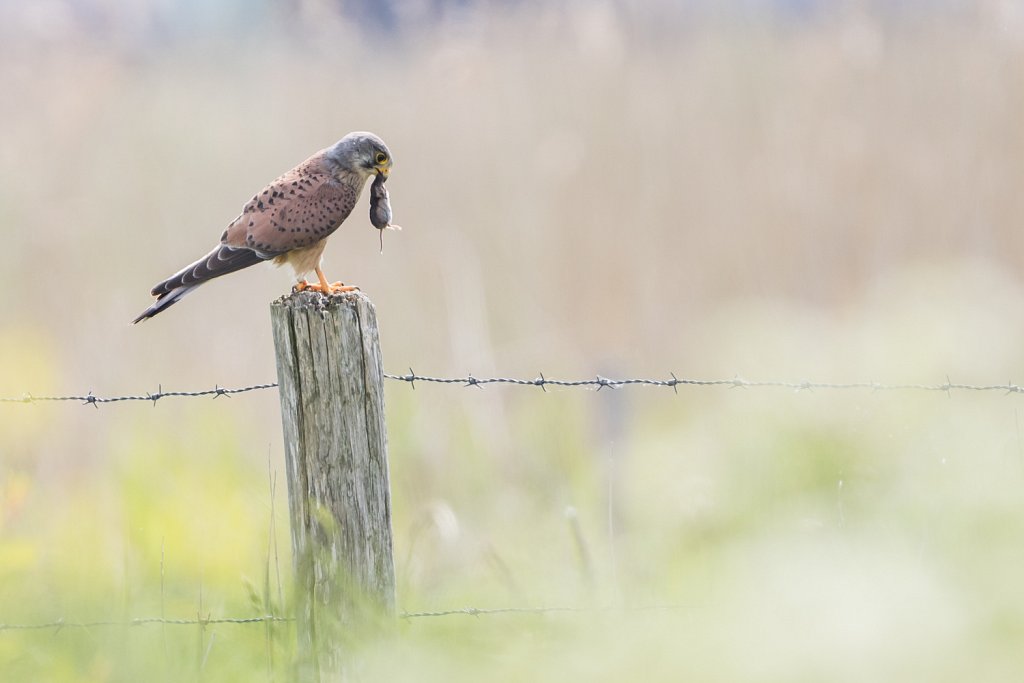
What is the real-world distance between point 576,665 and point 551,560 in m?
1.82

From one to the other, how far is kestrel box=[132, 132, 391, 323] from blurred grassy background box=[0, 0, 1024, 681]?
1.82 ft

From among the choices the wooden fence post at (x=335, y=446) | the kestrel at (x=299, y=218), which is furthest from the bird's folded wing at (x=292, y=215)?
the wooden fence post at (x=335, y=446)

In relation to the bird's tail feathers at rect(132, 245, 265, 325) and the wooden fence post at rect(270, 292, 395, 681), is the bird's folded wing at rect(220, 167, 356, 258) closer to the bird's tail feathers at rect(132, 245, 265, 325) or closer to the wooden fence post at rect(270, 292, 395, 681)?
the bird's tail feathers at rect(132, 245, 265, 325)

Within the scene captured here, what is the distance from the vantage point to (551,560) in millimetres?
3062

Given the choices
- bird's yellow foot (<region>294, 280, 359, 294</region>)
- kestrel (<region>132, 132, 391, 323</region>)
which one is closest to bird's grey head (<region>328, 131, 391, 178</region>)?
kestrel (<region>132, 132, 391, 323</region>)

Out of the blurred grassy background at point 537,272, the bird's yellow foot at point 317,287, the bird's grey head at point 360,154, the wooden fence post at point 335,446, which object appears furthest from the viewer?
the blurred grassy background at point 537,272

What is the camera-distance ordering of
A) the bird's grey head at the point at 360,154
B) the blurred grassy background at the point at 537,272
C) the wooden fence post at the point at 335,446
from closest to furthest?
1. the wooden fence post at the point at 335,446
2. the bird's grey head at the point at 360,154
3. the blurred grassy background at the point at 537,272

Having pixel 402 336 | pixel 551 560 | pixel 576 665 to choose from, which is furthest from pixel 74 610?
pixel 402 336

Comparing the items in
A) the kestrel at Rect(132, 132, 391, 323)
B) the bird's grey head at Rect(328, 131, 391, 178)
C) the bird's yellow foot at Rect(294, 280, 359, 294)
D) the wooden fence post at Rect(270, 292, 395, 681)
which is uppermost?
the bird's grey head at Rect(328, 131, 391, 178)

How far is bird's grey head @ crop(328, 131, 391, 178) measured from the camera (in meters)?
2.64

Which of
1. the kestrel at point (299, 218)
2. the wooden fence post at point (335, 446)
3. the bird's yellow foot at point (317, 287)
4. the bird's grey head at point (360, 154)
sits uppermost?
the bird's grey head at point (360, 154)

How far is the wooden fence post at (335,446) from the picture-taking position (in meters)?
1.94

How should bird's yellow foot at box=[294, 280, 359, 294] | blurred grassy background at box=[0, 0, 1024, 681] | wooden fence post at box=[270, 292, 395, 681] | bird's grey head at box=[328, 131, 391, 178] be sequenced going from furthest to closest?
blurred grassy background at box=[0, 0, 1024, 681] → bird's grey head at box=[328, 131, 391, 178] → bird's yellow foot at box=[294, 280, 359, 294] → wooden fence post at box=[270, 292, 395, 681]

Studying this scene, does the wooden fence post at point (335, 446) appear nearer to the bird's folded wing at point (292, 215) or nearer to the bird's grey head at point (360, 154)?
the bird's folded wing at point (292, 215)
